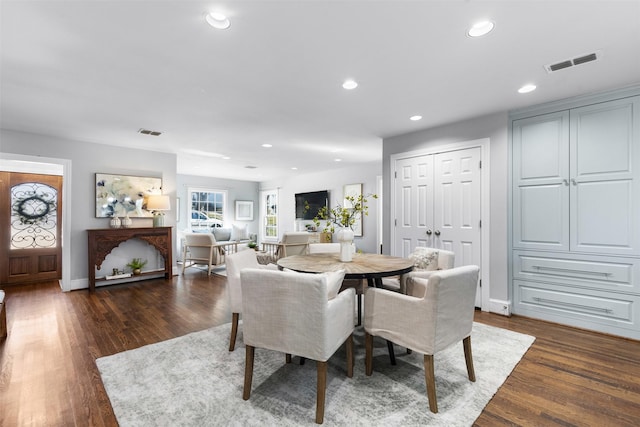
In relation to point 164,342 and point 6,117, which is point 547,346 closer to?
point 164,342

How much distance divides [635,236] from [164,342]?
→ 4.35 m

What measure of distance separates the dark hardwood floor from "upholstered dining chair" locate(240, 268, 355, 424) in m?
0.90

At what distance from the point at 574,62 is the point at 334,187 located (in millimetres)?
5483

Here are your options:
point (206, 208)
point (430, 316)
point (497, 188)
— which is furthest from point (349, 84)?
point (206, 208)

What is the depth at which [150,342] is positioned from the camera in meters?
2.63

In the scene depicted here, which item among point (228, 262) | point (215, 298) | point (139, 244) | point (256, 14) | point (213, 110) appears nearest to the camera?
point (256, 14)

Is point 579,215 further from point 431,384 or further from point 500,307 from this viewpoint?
point 431,384

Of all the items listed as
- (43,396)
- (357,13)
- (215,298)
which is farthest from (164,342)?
(357,13)

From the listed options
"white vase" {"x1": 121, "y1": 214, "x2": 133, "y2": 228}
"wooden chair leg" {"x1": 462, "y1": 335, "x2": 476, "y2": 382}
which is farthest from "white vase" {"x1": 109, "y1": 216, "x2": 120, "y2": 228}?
"wooden chair leg" {"x1": 462, "y1": 335, "x2": 476, "y2": 382}

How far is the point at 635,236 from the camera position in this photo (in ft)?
8.82

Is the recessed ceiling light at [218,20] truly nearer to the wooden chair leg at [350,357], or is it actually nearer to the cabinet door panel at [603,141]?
the wooden chair leg at [350,357]

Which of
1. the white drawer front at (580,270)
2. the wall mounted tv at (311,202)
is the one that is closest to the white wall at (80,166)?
the wall mounted tv at (311,202)

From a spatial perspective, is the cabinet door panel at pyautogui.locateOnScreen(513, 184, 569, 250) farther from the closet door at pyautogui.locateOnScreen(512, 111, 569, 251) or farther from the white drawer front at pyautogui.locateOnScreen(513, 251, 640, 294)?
the white drawer front at pyautogui.locateOnScreen(513, 251, 640, 294)

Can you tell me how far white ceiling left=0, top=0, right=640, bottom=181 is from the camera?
5.59 feet
